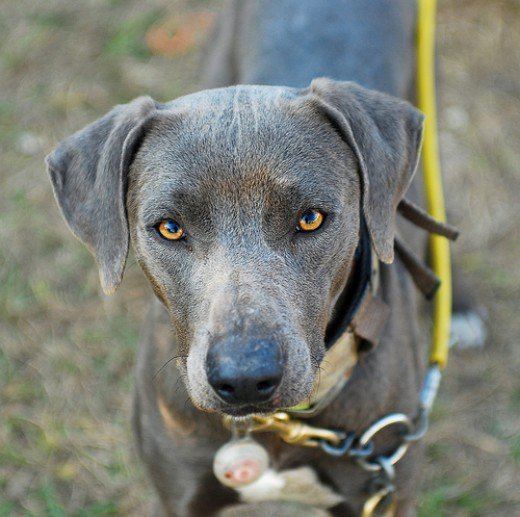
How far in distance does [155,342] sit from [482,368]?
7.21 ft

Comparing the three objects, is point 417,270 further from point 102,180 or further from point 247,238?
point 102,180

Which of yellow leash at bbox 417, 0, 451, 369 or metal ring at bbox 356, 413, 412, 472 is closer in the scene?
metal ring at bbox 356, 413, 412, 472

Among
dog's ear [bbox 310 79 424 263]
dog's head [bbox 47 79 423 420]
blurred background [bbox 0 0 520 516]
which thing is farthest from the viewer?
blurred background [bbox 0 0 520 516]

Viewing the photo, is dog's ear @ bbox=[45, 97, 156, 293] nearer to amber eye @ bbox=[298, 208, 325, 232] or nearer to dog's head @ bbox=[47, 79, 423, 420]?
dog's head @ bbox=[47, 79, 423, 420]

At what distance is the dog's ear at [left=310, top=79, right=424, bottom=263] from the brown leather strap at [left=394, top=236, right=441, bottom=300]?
49 centimetres

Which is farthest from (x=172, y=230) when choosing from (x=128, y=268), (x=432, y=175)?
(x=128, y=268)

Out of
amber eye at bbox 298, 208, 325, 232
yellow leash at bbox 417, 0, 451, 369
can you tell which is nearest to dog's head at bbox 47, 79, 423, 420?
amber eye at bbox 298, 208, 325, 232

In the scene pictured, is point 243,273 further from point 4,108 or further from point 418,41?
point 4,108

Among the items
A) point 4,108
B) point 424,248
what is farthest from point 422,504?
point 4,108

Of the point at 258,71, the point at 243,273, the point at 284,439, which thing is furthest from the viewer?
the point at 258,71

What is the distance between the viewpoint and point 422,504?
164 inches

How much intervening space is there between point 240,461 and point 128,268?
219cm

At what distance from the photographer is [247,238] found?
2.60m

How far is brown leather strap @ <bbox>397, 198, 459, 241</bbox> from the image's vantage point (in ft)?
10.2
